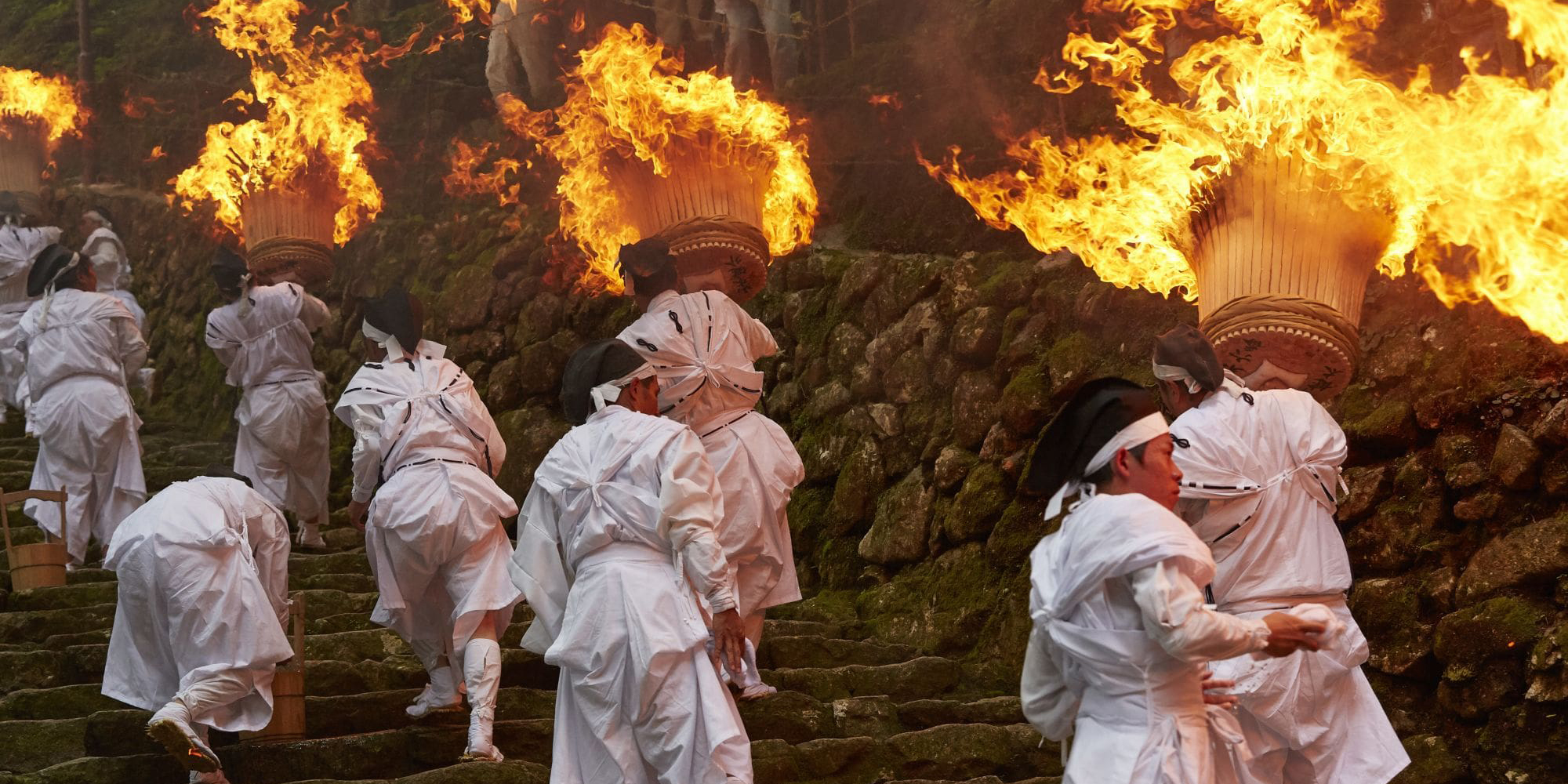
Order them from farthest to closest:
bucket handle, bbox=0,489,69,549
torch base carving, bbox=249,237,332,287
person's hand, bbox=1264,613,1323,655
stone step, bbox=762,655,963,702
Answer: torch base carving, bbox=249,237,332,287 → bucket handle, bbox=0,489,69,549 → stone step, bbox=762,655,963,702 → person's hand, bbox=1264,613,1323,655

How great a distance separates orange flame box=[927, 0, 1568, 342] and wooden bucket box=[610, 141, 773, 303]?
67.9 inches

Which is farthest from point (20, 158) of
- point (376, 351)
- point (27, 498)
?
point (376, 351)

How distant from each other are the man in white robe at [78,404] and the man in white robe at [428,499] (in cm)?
343

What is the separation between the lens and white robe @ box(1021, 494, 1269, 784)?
166 inches

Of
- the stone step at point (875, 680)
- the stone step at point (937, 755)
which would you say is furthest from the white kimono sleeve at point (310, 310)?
the stone step at point (937, 755)

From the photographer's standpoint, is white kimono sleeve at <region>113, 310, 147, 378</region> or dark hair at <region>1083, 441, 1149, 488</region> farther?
white kimono sleeve at <region>113, 310, 147, 378</region>

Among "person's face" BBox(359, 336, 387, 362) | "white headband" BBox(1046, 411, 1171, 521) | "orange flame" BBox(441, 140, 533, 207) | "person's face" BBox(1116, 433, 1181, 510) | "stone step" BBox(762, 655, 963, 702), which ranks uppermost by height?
"orange flame" BBox(441, 140, 533, 207)

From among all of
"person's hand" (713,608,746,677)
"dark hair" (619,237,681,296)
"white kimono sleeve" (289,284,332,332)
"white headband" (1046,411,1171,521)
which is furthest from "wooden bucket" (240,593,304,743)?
"white kimono sleeve" (289,284,332,332)

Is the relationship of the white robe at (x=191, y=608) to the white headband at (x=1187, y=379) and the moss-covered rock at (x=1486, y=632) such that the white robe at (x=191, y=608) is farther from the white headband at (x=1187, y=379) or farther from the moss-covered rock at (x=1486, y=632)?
the moss-covered rock at (x=1486, y=632)

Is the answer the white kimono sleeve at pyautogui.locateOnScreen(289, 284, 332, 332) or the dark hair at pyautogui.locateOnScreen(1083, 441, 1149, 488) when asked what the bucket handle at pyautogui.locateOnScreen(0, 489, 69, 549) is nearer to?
the white kimono sleeve at pyautogui.locateOnScreen(289, 284, 332, 332)

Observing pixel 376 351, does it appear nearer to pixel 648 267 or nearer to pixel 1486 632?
pixel 648 267

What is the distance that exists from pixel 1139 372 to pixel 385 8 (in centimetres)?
1277

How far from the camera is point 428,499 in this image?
7.45 meters

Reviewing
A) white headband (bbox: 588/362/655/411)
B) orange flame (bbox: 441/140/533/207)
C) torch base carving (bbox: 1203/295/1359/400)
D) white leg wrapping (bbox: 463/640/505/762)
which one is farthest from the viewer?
orange flame (bbox: 441/140/533/207)
